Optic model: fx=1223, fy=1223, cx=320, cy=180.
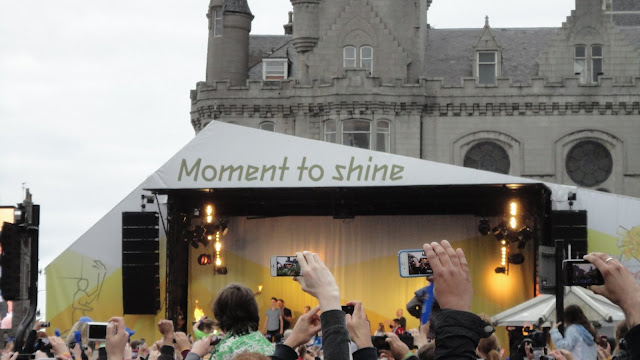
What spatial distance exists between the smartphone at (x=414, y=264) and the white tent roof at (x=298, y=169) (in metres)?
19.0

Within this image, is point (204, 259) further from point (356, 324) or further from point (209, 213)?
point (356, 324)

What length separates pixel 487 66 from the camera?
46312 mm

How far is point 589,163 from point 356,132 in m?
8.22

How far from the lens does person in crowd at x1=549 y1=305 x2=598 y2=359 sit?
10758mm

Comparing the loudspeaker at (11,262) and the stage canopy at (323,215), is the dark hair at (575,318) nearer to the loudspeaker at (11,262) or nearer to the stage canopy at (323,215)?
the loudspeaker at (11,262)

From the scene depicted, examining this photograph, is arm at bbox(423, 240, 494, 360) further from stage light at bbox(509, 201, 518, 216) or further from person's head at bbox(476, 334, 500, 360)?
stage light at bbox(509, 201, 518, 216)

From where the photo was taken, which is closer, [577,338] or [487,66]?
[577,338]

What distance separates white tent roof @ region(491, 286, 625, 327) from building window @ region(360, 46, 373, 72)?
26.3m

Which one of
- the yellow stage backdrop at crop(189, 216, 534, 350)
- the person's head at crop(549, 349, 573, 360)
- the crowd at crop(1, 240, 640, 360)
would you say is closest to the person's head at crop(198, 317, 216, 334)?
the crowd at crop(1, 240, 640, 360)

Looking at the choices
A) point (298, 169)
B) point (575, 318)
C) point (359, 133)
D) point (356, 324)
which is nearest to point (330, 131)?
point (359, 133)

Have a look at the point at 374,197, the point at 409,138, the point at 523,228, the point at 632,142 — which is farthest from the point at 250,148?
the point at 632,142

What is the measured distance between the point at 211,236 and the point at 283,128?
55.2 ft

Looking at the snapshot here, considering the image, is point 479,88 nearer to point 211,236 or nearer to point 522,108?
point 522,108

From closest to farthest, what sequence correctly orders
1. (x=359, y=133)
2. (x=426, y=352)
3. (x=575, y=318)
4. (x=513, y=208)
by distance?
(x=426, y=352), (x=575, y=318), (x=513, y=208), (x=359, y=133)
